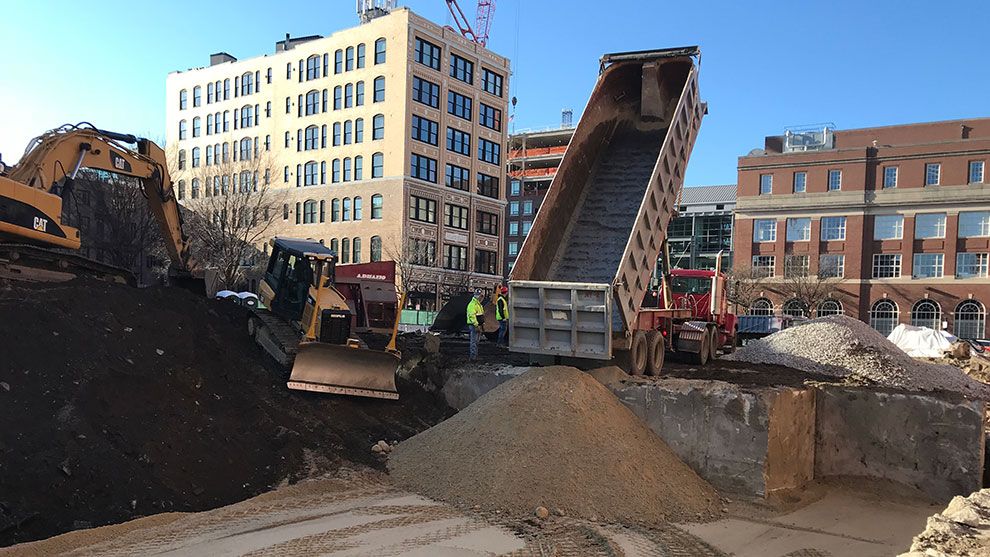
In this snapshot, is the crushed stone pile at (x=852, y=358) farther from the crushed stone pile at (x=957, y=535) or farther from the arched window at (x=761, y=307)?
the arched window at (x=761, y=307)

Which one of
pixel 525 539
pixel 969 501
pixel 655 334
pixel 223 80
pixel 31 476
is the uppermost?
pixel 223 80

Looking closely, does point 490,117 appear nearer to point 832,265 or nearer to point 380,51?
point 380,51

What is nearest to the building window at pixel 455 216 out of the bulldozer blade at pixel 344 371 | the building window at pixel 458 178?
the building window at pixel 458 178

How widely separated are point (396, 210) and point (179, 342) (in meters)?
33.1

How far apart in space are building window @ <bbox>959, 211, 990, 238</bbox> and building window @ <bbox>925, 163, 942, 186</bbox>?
9.94ft

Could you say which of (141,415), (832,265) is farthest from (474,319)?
(832,265)

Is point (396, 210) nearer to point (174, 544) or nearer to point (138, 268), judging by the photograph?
point (138, 268)

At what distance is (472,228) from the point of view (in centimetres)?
4959

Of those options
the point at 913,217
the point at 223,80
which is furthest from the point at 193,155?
the point at 913,217

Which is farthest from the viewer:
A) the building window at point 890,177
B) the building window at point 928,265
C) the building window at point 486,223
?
the building window at point 890,177

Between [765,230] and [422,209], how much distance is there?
28107 mm

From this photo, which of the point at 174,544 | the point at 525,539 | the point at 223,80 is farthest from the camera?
the point at 223,80

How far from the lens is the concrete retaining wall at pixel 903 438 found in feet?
31.2

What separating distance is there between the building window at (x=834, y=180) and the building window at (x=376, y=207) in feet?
114
